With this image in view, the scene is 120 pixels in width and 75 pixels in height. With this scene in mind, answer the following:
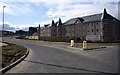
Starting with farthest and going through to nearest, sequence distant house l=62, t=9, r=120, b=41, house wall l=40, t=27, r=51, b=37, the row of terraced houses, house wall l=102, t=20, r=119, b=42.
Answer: house wall l=40, t=27, r=51, b=37, distant house l=62, t=9, r=120, b=41, the row of terraced houses, house wall l=102, t=20, r=119, b=42

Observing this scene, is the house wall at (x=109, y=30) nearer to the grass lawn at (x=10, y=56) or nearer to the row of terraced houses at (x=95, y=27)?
the row of terraced houses at (x=95, y=27)

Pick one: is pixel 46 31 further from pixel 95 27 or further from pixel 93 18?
pixel 95 27

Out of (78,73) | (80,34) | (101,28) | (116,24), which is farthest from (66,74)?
(80,34)

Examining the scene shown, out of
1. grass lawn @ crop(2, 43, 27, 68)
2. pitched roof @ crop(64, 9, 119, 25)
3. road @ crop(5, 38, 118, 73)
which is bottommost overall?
road @ crop(5, 38, 118, 73)

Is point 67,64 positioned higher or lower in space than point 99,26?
lower

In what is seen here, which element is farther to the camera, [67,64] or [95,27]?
[95,27]

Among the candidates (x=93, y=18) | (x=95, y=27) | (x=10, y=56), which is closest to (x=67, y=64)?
(x=10, y=56)

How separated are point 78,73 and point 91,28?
79098 mm

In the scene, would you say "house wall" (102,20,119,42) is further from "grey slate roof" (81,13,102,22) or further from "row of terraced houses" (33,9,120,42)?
"grey slate roof" (81,13,102,22)

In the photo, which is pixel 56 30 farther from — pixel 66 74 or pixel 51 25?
pixel 66 74

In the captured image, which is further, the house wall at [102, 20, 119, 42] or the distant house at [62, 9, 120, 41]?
the distant house at [62, 9, 120, 41]

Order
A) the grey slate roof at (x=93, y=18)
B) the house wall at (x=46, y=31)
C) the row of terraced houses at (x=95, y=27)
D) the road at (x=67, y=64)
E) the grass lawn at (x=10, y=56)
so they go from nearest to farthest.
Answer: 1. the road at (x=67, y=64)
2. the grass lawn at (x=10, y=56)
3. the row of terraced houses at (x=95, y=27)
4. the grey slate roof at (x=93, y=18)
5. the house wall at (x=46, y=31)

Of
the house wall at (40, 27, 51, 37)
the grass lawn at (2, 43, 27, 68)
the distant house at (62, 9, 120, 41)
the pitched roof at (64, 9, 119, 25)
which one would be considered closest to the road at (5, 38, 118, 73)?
the grass lawn at (2, 43, 27, 68)

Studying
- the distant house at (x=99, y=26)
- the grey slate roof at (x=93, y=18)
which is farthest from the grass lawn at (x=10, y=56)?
the grey slate roof at (x=93, y=18)
